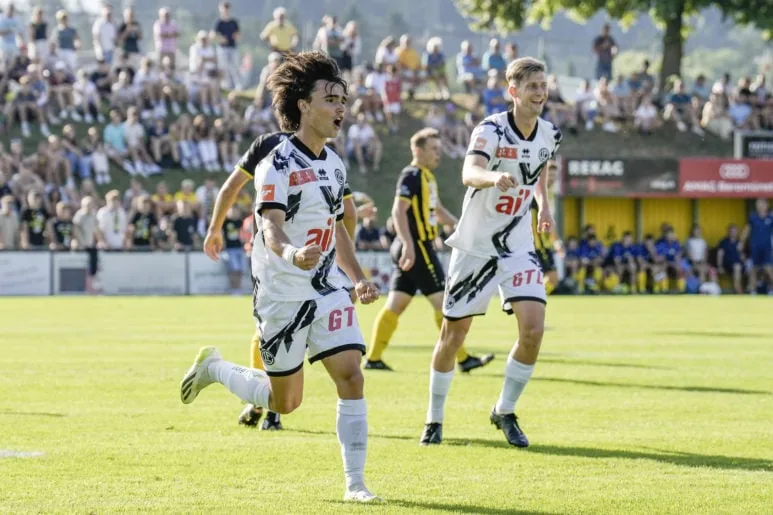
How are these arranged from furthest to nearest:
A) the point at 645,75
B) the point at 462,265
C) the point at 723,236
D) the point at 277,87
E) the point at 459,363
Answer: the point at 645,75
the point at 723,236
the point at 459,363
the point at 462,265
the point at 277,87

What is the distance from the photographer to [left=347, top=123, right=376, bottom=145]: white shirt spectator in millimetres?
39094

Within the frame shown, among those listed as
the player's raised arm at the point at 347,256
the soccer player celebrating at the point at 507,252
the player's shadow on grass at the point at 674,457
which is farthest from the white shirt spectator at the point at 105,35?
the player's raised arm at the point at 347,256

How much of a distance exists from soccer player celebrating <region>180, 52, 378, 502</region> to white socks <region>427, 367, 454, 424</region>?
203cm

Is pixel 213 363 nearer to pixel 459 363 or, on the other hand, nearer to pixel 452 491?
pixel 452 491

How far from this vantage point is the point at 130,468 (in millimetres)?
8312

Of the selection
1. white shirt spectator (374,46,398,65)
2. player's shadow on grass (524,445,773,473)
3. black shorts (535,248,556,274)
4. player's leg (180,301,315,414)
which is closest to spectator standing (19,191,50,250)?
white shirt spectator (374,46,398,65)

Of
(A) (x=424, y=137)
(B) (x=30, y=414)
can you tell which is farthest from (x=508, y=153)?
(A) (x=424, y=137)

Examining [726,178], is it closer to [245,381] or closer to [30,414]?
[30,414]

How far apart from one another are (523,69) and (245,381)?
2850 mm

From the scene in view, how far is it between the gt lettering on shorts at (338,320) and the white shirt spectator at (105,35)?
105ft

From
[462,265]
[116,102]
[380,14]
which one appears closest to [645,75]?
[116,102]

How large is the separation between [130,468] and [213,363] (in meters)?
0.81

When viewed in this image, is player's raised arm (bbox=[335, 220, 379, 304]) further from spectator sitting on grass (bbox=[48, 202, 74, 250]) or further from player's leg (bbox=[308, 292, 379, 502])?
spectator sitting on grass (bbox=[48, 202, 74, 250])

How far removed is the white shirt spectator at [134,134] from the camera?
1400 inches
